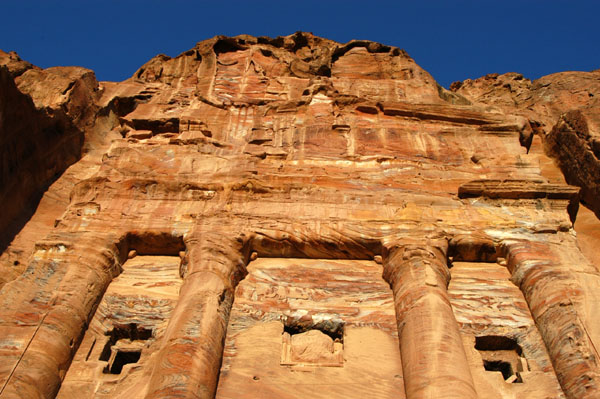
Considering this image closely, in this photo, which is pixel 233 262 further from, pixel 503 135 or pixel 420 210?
pixel 503 135

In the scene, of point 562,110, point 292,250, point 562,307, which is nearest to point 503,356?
point 562,307

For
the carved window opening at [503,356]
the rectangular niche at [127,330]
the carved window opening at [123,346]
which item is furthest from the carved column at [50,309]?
the carved window opening at [503,356]

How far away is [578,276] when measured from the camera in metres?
9.68

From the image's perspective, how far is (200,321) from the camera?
861 centimetres

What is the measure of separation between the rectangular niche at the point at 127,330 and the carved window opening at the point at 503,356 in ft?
17.6

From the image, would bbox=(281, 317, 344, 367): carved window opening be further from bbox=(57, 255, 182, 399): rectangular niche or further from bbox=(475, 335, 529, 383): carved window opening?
bbox=(475, 335, 529, 383): carved window opening

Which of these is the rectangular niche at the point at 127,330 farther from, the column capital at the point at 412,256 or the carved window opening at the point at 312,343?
the column capital at the point at 412,256

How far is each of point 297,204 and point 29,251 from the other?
5.80m

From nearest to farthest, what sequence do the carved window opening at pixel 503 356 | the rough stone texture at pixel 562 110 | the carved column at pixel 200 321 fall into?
the carved column at pixel 200 321
the carved window opening at pixel 503 356
the rough stone texture at pixel 562 110

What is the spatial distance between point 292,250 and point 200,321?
9.39ft

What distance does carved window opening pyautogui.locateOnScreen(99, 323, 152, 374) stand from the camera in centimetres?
896

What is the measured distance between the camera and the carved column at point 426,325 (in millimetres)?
7684

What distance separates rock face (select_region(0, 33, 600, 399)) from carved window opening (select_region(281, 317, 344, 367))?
3 cm

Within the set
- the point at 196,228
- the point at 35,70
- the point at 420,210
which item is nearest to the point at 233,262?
the point at 196,228
